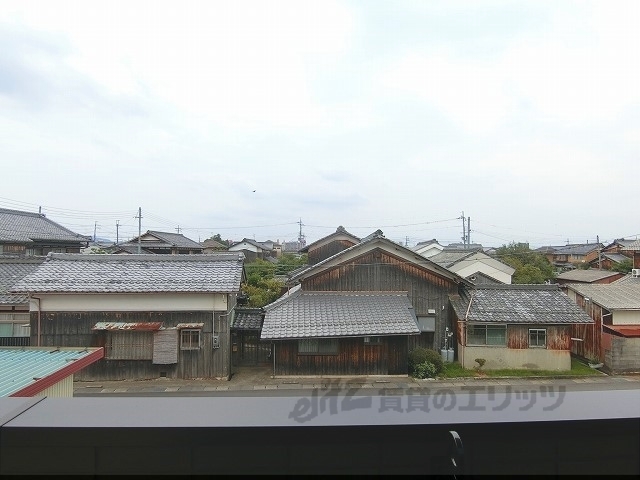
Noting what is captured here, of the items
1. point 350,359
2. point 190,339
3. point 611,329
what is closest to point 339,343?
point 350,359

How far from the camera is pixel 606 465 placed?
3.81 ft

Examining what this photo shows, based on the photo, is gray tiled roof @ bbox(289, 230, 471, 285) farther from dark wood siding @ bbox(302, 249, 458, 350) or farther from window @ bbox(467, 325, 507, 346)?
window @ bbox(467, 325, 507, 346)

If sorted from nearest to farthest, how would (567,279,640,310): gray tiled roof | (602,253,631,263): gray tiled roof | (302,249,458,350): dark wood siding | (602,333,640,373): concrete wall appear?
(602,333,640,373): concrete wall → (567,279,640,310): gray tiled roof → (302,249,458,350): dark wood siding → (602,253,631,263): gray tiled roof

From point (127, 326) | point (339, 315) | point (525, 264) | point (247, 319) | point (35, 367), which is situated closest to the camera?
point (35, 367)

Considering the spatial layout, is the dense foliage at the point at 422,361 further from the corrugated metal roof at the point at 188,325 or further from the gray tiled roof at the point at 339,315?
the corrugated metal roof at the point at 188,325

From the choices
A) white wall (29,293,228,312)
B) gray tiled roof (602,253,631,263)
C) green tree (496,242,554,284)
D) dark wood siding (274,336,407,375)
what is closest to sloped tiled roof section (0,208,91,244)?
white wall (29,293,228,312)

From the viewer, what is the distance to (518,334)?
13117mm

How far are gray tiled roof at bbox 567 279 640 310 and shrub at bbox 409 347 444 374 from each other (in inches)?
240

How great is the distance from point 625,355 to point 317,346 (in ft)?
32.0

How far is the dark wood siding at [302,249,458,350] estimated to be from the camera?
14383 mm

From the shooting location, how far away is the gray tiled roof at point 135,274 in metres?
12.2

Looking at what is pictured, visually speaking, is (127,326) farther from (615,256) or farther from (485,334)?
(615,256)

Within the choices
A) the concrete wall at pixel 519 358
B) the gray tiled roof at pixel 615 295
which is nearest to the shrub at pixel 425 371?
the concrete wall at pixel 519 358

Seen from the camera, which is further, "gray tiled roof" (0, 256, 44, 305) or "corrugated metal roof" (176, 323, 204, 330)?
"gray tiled roof" (0, 256, 44, 305)
